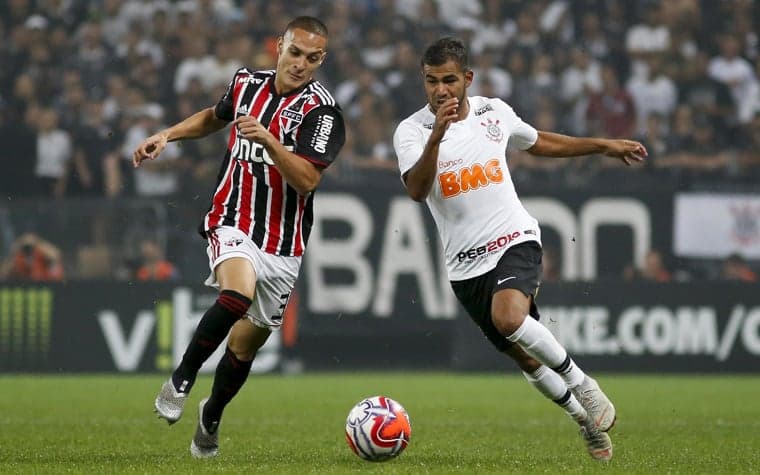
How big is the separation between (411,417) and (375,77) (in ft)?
26.7

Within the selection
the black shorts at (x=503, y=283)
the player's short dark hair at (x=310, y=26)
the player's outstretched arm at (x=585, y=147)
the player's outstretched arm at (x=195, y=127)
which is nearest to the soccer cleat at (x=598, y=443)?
the black shorts at (x=503, y=283)

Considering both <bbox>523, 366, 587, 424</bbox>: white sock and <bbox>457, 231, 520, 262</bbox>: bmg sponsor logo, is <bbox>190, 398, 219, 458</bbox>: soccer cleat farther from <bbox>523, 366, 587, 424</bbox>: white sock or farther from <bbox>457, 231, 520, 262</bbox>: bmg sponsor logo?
<bbox>523, 366, 587, 424</bbox>: white sock

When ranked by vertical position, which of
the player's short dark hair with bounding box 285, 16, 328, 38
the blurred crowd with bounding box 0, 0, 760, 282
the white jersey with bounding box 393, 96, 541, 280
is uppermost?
the blurred crowd with bounding box 0, 0, 760, 282

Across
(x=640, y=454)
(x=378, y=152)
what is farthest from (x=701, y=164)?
(x=640, y=454)

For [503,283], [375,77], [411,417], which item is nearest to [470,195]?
[503,283]

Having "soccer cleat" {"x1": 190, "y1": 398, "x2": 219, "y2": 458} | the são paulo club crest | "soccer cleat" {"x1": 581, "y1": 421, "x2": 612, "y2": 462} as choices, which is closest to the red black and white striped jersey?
the são paulo club crest

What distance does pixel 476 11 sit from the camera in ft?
63.3

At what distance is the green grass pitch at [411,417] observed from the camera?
283 inches

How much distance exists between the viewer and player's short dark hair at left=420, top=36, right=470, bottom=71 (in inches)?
288

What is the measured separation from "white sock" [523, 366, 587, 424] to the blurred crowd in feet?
30.1

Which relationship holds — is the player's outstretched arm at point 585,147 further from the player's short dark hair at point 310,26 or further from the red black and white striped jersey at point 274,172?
the player's short dark hair at point 310,26

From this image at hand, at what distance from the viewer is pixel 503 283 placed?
7.44 metres

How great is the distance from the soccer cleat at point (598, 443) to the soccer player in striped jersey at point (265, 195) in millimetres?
1921

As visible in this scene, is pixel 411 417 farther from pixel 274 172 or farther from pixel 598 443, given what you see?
pixel 274 172
